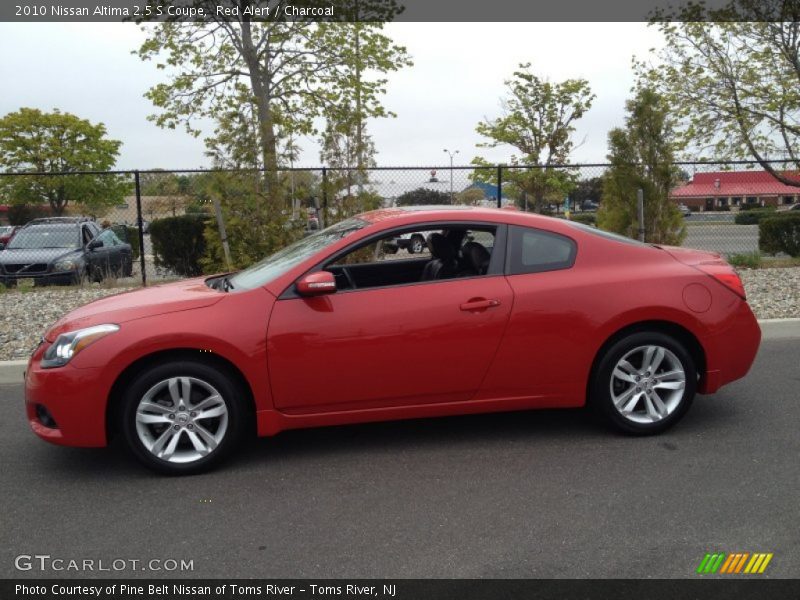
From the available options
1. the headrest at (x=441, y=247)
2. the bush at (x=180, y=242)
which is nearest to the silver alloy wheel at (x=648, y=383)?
the headrest at (x=441, y=247)

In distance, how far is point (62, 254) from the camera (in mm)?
13750

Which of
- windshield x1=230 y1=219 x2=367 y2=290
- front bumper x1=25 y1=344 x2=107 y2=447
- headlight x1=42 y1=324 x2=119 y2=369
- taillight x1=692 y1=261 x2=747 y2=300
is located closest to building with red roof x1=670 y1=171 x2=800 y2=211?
taillight x1=692 y1=261 x2=747 y2=300

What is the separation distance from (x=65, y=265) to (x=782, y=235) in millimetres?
13603

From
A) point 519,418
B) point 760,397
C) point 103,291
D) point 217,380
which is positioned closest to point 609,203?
point 760,397

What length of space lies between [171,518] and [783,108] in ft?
55.7

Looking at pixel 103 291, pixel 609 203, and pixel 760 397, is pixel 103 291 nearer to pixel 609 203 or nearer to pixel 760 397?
pixel 609 203

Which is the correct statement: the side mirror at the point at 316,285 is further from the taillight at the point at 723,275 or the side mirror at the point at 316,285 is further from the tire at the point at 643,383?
the taillight at the point at 723,275

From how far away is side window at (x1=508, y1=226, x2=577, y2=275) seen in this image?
470 cm

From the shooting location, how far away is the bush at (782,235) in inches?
543

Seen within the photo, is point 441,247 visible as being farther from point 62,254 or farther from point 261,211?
point 62,254

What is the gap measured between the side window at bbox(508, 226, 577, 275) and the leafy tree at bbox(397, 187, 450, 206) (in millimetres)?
7495

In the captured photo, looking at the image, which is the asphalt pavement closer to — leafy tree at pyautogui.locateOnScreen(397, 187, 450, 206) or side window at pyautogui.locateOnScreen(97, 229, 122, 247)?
leafy tree at pyautogui.locateOnScreen(397, 187, 450, 206)

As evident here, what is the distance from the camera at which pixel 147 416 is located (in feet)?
13.7

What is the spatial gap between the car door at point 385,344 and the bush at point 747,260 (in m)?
9.80
